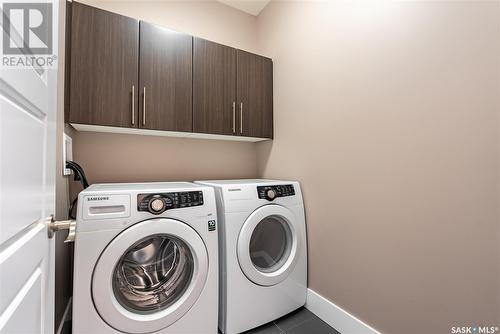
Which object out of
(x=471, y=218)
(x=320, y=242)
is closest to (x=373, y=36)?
(x=471, y=218)

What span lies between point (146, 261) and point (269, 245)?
0.79 meters

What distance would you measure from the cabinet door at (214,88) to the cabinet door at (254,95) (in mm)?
65

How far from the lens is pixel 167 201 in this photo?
3.86 ft

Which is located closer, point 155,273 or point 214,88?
point 155,273

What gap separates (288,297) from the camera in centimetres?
151

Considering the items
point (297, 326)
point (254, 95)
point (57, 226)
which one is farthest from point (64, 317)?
point (254, 95)

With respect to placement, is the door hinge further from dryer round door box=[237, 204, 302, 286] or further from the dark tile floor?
the dark tile floor

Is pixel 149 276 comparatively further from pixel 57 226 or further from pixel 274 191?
pixel 274 191

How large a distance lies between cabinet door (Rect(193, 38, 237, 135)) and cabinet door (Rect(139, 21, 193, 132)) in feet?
0.18

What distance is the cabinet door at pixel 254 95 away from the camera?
1.86 meters

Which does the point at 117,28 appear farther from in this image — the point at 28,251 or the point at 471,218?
the point at 471,218

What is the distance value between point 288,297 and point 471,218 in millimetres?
1105

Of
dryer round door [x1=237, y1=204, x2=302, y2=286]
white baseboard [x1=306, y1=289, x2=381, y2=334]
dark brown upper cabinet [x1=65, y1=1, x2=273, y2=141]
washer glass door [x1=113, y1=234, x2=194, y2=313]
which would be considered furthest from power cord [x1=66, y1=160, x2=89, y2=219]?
white baseboard [x1=306, y1=289, x2=381, y2=334]

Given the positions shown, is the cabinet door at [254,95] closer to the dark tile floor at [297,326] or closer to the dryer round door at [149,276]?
the dryer round door at [149,276]
